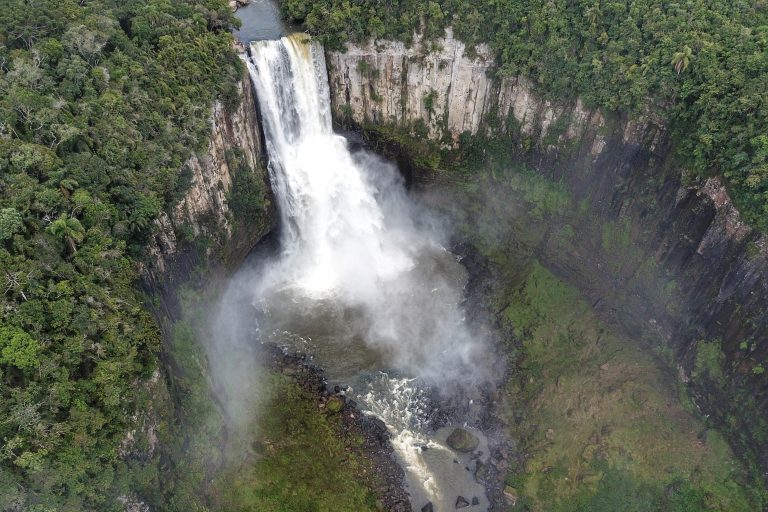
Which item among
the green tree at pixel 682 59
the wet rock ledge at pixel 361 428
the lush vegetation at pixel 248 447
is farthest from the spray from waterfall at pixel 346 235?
the green tree at pixel 682 59

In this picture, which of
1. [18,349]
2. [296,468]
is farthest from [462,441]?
[18,349]

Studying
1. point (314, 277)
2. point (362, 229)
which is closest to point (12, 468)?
point (314, 277)

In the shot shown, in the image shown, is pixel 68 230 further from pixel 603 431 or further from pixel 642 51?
pixel 642 51

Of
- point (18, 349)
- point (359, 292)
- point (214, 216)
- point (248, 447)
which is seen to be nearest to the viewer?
point (18, 349)

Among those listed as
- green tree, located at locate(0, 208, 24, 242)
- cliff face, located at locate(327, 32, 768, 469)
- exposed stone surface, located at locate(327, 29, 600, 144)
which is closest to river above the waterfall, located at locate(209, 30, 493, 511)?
exposed stone surface, located at locate(327, 29, 600, 144)

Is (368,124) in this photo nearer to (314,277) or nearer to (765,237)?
(314,277)

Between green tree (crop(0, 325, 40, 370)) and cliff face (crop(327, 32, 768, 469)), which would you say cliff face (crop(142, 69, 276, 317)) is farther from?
cliff face (crop(327, 32, 768, 469))
